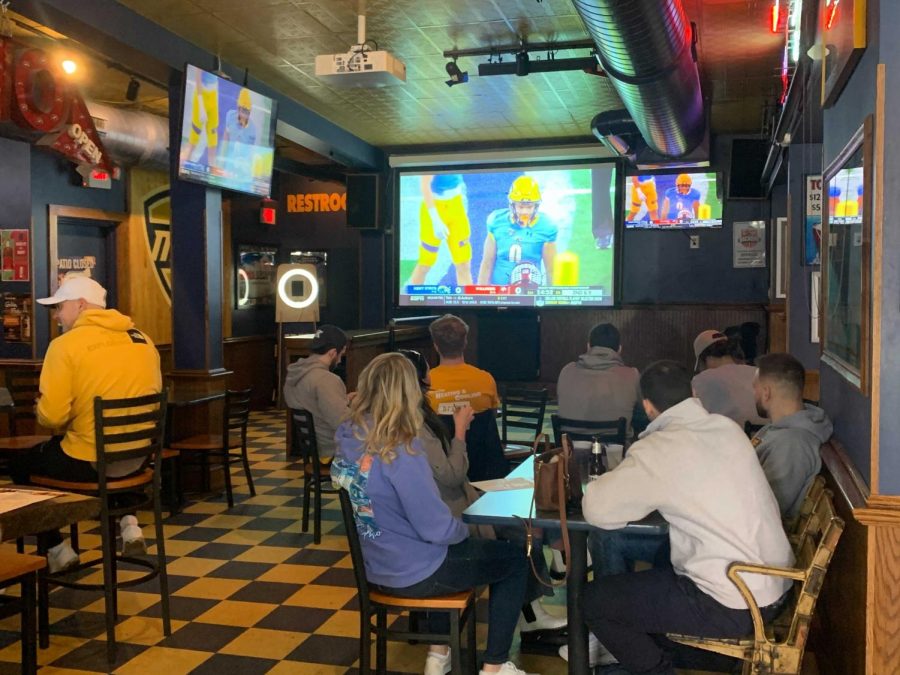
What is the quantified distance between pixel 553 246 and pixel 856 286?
766 centimetres

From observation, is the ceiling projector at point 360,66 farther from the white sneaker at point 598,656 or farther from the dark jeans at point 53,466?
the white sneaker at point 598,656

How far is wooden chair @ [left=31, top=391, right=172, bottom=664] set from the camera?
12.2ft

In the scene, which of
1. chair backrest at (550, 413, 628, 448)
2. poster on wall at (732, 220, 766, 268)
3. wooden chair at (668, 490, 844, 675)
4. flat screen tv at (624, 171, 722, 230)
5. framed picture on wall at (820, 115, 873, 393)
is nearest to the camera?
wooden chair at (668, 490, 844, 675)

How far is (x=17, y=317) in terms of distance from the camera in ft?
26.9

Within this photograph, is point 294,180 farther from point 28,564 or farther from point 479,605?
point 28,564

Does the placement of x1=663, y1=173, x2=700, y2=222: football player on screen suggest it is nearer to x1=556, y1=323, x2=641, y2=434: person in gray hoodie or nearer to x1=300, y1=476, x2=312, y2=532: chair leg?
x1=556, y1=323, x2=641, y2=434: person in gray hoodie

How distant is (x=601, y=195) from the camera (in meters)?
10.3

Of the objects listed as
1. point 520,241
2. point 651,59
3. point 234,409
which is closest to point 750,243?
Answer: point 520,241

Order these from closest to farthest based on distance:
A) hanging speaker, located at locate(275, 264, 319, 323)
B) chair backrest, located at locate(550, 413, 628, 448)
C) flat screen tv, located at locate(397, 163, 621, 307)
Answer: chair backrest, located at locate(550, 413, 628, 448) → flat screen tv, located at locate(397, 163, 621, 307) → hanging speaker, located at locate(275, 264, 319, 323)

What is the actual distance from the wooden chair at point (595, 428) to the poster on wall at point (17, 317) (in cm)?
569

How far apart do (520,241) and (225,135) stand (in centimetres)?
484

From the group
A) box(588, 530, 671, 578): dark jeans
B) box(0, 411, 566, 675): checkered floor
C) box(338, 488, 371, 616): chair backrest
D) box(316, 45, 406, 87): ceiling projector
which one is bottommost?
box(0, 411, 566, 675): checkered floor

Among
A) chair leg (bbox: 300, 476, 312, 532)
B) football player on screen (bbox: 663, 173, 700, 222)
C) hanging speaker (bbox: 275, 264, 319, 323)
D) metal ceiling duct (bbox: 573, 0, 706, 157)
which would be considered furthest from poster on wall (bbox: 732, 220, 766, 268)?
chair leg (bbox: 300, 476, 312, 532)

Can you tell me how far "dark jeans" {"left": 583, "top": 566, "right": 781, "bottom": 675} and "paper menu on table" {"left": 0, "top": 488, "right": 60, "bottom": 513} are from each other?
5.86ft
